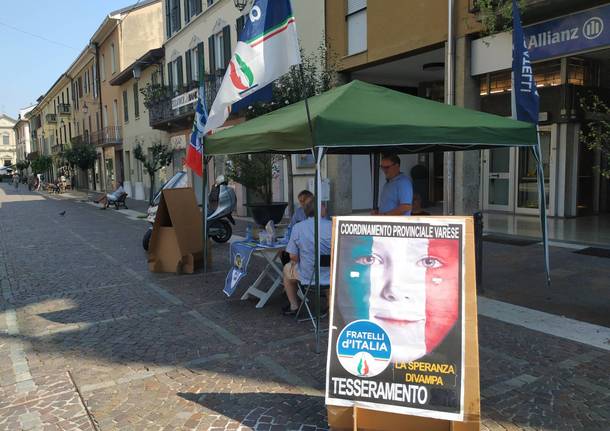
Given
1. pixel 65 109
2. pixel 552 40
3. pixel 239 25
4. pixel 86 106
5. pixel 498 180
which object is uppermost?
pixel 65 109

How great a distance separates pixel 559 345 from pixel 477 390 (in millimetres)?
2201

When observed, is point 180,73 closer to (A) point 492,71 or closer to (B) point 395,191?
(A) point 492,71

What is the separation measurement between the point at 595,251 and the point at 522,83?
12.4ft

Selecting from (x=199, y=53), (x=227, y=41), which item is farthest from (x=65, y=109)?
(x=199, y=53)

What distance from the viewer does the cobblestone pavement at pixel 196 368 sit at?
3.40 metres

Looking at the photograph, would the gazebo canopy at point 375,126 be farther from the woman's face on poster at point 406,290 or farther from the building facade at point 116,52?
the building facade at point 116,52

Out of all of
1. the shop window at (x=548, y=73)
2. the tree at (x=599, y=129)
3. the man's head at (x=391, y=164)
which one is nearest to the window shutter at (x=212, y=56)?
the shop window at (x=548, y=73)

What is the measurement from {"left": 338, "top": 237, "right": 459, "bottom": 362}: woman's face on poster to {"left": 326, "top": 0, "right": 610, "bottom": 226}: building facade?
668 cm

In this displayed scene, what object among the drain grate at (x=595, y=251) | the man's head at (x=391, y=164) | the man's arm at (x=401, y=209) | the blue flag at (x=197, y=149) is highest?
the blue flag at (x=197, y=149)

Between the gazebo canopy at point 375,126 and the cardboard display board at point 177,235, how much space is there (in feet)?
8.61

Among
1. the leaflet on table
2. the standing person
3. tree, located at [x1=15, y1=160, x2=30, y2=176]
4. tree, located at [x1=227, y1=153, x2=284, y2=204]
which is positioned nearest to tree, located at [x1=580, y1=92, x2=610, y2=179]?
the standing person

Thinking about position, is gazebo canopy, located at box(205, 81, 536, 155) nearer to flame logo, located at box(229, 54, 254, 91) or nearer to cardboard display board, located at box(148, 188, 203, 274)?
flame logo, located at box(229, 54, 254, 91)

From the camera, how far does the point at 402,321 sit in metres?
2.94

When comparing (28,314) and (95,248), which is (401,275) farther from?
(95,248)
